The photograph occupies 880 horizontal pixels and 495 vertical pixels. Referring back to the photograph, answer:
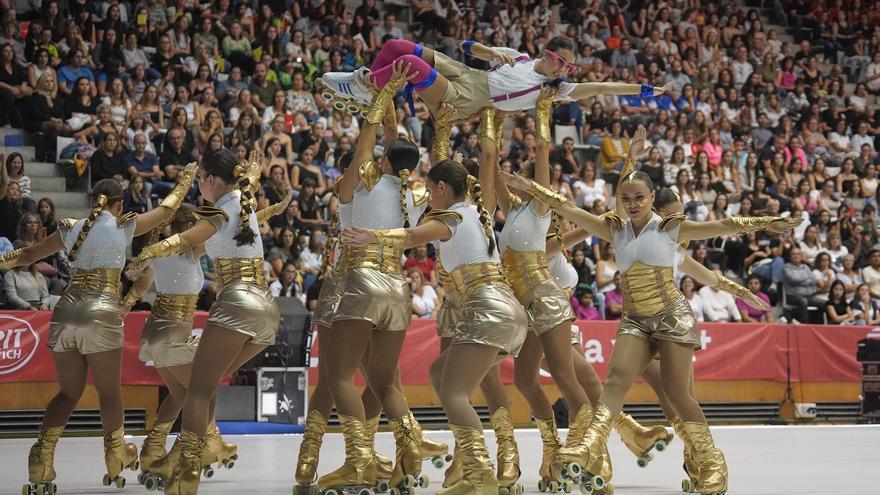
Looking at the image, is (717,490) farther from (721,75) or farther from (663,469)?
(721,75)

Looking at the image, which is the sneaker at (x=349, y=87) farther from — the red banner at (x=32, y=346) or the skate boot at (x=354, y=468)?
the red banner at (x=32, y=346)

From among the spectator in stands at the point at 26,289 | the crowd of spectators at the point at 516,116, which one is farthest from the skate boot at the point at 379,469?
the crowd of spectators at the point at 516,116

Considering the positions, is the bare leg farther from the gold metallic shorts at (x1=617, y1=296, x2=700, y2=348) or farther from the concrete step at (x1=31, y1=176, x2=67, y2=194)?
the concrete step at (x1=31, y1=176, x2=67, y2=194)

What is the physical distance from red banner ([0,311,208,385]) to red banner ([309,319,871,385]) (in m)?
3.79

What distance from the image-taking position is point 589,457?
18.3 ft

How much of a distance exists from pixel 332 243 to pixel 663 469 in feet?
8.72

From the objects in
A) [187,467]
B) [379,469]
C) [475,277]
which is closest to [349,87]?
[475,277]

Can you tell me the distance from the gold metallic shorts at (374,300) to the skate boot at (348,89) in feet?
4.67

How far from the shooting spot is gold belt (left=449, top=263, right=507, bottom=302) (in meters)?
5.57

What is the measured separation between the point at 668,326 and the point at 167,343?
2939mm

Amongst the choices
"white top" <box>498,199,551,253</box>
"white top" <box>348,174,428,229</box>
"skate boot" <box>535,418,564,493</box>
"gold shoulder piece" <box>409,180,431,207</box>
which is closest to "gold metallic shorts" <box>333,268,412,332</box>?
"white top" <box>348,174,428,229</box>

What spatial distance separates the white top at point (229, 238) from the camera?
5.76m

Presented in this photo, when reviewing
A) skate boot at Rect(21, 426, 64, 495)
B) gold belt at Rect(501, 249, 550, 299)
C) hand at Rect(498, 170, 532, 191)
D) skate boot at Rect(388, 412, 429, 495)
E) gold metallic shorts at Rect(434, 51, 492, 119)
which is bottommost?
skate boot at Rect(21, 426, 64, 495)

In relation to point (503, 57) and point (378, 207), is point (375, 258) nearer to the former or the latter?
point (378, 207)
